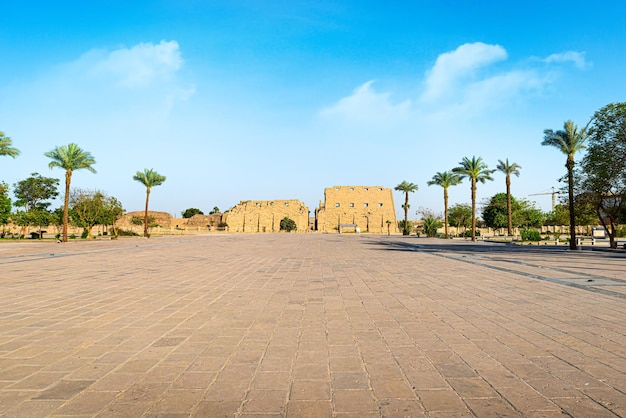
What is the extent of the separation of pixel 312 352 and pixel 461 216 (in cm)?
7553

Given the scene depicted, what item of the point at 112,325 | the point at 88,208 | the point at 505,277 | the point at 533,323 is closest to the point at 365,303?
the point at 533,323

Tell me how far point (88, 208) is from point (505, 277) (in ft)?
159

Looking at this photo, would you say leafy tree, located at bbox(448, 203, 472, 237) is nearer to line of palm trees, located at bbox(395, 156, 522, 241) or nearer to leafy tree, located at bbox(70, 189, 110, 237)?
line of palm trees, located at bbox(395, 156, 522, 241)

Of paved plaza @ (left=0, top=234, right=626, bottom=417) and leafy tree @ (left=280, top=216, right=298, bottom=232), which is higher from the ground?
leafy tree @ (left=280, top=216, right=298, bottom=232)

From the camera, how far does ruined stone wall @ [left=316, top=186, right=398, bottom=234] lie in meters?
102

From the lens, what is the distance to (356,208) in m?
104

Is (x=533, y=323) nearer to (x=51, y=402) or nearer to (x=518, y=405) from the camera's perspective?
(x=518, y=405)

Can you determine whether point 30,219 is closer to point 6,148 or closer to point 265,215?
point 6,148

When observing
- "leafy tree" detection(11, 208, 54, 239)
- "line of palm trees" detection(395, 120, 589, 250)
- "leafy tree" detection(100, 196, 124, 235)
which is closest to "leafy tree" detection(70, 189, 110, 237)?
"leafy tree" detection(100, 196, 124, 235)

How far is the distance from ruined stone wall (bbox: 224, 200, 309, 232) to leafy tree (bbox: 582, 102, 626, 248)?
251 ft

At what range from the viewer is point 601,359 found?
3.81 m

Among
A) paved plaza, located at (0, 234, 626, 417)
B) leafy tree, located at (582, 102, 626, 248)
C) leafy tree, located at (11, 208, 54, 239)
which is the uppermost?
leafy tree, located at (582, 102, 626, 248)

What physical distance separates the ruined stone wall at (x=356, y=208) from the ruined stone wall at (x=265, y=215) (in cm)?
534

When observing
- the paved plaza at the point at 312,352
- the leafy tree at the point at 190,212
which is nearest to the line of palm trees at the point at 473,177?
the paved plaza at the point at 312,352
